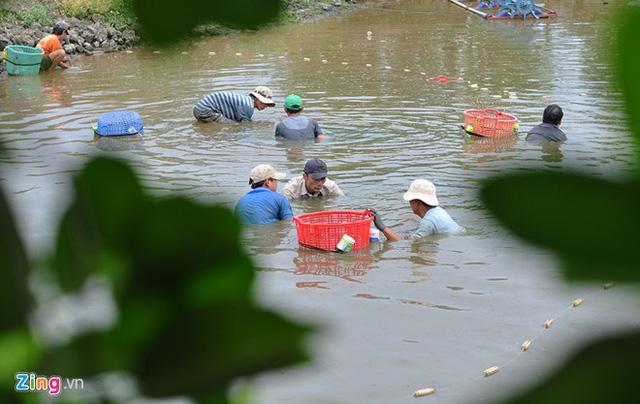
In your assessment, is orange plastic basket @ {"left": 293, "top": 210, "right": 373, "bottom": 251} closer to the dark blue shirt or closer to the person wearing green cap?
the dark blue shirt

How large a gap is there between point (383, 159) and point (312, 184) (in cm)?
174

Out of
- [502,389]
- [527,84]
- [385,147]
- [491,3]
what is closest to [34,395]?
[502,389]

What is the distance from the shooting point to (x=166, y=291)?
1.12 ft

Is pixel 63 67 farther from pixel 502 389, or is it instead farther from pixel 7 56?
pixel 502 389

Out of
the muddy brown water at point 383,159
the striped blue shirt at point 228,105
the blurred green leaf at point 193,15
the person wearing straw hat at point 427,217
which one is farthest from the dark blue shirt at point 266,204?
the blurred green leaf at point 193,15

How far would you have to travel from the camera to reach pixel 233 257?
1.18ft

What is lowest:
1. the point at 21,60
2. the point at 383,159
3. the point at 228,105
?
the point at 383,159

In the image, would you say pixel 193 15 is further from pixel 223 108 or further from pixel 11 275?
pixel 223 108

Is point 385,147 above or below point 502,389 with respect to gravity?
below

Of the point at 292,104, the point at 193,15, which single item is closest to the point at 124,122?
the point at 292,104

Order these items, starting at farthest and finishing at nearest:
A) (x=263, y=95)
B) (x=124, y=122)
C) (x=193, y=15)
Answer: (x=263, y=95), (x=124, y=122), (x=193, y=15)

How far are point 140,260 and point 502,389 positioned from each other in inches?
5.4

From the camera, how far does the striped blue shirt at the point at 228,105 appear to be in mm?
13055

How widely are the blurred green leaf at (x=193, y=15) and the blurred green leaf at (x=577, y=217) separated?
0.52 ft
